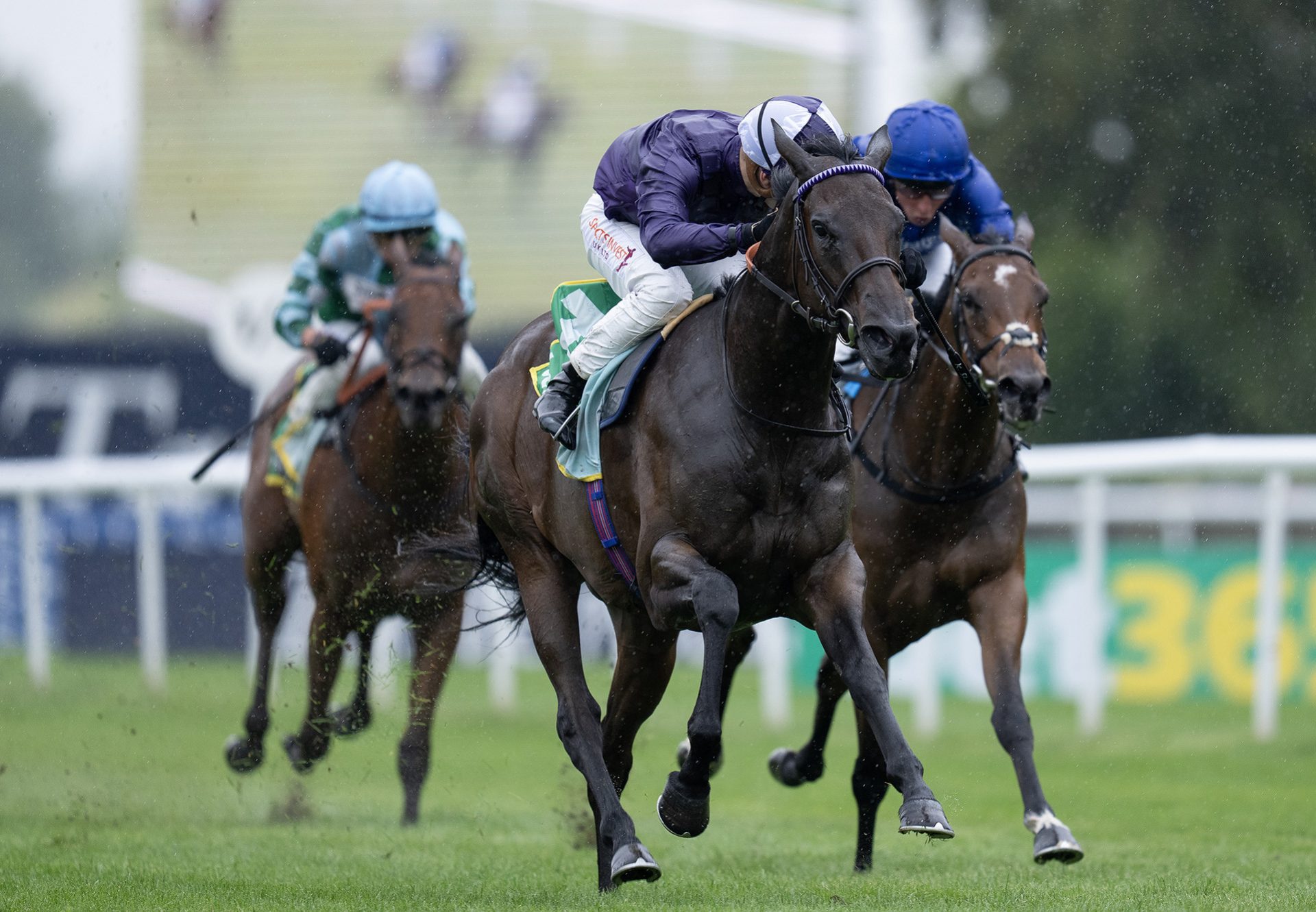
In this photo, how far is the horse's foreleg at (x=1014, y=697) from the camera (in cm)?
460

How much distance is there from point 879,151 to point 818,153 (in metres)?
0.14

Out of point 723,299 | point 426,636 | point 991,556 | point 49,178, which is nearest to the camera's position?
point 723,299

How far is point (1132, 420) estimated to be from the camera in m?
17.8

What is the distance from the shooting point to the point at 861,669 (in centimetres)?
411

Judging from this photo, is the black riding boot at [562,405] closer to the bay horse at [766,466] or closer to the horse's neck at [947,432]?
the bay horse at [766,466]

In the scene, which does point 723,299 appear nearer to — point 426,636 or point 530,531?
point 530,531

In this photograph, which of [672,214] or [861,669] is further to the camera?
[672,214]

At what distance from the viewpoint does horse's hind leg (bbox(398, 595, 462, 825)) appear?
6590 mm

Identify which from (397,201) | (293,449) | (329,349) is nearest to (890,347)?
(397,201)

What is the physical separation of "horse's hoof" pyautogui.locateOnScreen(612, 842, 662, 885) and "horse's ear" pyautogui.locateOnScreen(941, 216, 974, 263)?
204 cm

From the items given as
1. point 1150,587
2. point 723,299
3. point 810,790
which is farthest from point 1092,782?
point 723,299

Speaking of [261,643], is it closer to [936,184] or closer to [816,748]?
[816,748]

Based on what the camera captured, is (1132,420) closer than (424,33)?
Yes

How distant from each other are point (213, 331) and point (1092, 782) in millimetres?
11933
